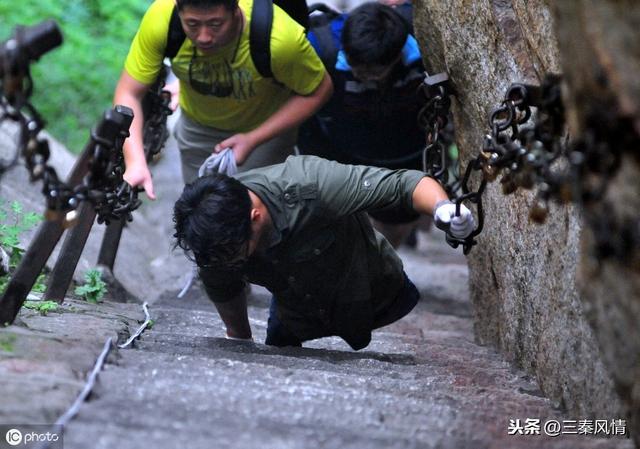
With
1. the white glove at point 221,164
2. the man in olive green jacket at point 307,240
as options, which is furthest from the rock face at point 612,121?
the white glove at point 221,164

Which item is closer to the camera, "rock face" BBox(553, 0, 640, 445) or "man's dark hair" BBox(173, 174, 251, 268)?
"rock face" BBox(553, 0, 640, 445)

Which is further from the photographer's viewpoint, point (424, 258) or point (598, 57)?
point (424, 258)

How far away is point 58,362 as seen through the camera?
334 cm

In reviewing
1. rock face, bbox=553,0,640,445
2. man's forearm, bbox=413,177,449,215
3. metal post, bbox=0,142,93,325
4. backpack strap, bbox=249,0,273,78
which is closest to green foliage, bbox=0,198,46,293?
metal post, bbox=0,142,93,325

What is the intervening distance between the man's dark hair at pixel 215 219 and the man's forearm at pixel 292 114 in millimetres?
1312

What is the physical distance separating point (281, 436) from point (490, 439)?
680 mm

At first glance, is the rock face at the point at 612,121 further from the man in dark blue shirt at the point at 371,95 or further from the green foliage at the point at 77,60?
the green foliage at the point at 77,60

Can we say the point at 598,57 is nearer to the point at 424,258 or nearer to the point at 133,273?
the point at 133,273

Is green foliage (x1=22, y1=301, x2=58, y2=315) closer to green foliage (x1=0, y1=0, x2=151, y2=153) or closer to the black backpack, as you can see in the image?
the black backpack

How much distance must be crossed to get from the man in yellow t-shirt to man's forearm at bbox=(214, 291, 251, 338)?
57cm

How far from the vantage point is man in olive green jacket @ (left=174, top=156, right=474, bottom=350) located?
166 inches

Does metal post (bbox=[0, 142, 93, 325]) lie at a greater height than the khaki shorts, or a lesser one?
greater

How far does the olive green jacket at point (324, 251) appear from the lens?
14.4 feet

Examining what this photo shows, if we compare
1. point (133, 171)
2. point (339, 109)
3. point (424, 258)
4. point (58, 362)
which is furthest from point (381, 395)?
point (424, 258)
